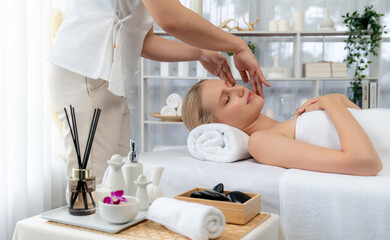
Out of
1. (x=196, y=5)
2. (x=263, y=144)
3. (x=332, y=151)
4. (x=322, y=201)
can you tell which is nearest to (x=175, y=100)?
(x=196, y=5)

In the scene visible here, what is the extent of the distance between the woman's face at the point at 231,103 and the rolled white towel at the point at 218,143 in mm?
141

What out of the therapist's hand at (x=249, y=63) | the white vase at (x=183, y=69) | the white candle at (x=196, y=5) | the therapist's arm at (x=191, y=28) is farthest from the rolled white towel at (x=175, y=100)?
the therapist's arm at (x=191, y=28)

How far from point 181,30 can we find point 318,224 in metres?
0.76

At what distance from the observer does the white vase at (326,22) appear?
343 cm

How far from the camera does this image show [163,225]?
36.0 inches

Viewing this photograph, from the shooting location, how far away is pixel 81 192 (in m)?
0.98

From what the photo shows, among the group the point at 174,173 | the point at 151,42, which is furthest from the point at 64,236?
the point at 151,42

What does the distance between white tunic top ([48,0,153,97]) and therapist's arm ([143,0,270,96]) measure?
344mm

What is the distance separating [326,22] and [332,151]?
2428 mm

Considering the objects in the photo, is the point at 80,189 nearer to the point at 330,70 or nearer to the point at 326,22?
the point at 330,70

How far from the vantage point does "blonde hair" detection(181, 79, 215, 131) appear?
5.88ft

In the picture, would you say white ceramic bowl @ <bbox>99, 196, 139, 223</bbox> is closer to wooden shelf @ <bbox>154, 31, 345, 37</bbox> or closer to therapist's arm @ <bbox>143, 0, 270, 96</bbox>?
therapist's arm @ <bbox>143, 0, 270, 96</bbox>

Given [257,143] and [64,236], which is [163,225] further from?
[257,143]

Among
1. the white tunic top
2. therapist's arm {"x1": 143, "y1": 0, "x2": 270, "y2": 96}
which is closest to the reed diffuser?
therapist's arm {"x1": 143, "y1": 0, "x2": 270, "y2": 96}
